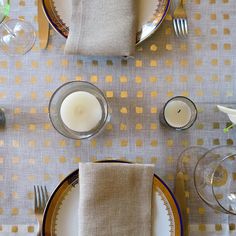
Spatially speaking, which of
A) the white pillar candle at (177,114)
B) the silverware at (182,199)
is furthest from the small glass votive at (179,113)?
the silverware at (182,199)

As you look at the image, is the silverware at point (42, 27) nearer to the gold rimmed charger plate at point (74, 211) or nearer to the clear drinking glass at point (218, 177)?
the gold rimmed charger plate at point (74, 211)

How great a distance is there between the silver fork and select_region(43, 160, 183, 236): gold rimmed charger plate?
21 mm

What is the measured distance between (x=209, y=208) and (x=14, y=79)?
18.7 inches

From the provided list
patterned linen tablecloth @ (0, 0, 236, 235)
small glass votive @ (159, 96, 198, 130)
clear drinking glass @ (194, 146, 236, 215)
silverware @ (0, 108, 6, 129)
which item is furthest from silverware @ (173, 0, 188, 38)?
silverware @ (0, 108, 6, 129)

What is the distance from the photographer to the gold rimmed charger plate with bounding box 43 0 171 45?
0.78 m

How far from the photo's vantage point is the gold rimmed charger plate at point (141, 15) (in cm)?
78

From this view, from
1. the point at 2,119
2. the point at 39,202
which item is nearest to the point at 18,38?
the point at 2,119

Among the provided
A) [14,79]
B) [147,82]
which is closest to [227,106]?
[147,82]

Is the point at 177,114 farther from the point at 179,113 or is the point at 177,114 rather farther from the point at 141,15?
the point at 141,15

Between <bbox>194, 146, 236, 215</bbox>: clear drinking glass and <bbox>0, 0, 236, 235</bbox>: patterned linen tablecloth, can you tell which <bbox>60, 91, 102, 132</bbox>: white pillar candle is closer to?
<bbox>0, 0, 236, 235</bbox>: patterned linen tablecloth

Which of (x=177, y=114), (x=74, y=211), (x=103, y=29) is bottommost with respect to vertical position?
(x=74, y=211)

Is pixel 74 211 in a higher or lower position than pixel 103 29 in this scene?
lower

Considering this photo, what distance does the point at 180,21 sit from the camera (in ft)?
2.70

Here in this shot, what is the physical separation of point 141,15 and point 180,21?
0.09 meters
